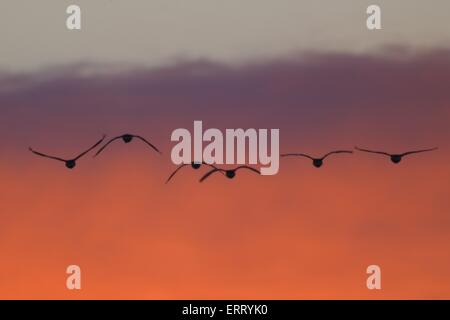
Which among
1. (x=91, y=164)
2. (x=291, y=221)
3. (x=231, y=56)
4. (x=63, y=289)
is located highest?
(x=231, y=56)

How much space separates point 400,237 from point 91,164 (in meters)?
1.35

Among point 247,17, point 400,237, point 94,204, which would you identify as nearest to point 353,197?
point 400,237

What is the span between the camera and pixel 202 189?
3.55 m

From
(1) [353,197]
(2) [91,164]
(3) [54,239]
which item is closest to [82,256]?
(3) [54,239]

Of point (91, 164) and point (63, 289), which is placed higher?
point (91, 164)

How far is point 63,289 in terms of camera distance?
353 centimetres

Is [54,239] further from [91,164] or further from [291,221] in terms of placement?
[291,221]

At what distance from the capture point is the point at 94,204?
11.6ft

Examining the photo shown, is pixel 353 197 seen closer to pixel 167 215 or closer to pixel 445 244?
pixel 445 244

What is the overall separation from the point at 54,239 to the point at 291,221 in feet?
3.30

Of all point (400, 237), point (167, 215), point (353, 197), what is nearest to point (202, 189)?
point (167, 215)

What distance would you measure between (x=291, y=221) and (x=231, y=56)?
744mm

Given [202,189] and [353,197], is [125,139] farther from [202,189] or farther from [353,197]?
[353,197]

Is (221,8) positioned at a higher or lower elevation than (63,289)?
higher
